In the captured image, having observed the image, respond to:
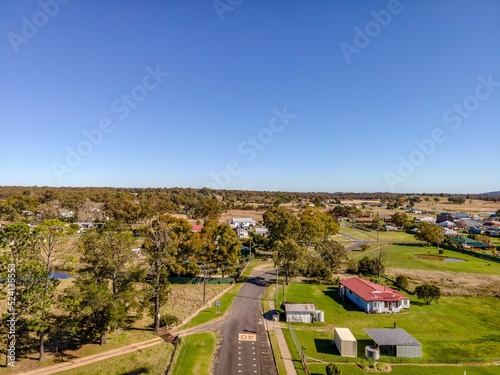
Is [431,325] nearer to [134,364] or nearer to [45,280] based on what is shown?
[134,364]

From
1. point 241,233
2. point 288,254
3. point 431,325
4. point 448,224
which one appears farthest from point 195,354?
point 448,224

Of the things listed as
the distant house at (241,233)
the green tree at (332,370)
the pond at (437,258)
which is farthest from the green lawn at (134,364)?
the pond at (437,258)

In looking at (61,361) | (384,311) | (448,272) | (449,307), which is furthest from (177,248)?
(448,272)

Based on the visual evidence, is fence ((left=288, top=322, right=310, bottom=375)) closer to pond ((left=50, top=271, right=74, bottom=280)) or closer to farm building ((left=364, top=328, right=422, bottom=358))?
farm building ((left=364, top=328, right=422, bottom=358))

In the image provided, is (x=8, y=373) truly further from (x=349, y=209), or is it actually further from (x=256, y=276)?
(x=349, y=209)

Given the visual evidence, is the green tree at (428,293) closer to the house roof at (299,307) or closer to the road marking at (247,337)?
the house roof at (299,307)

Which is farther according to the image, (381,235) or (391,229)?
(391,229)
